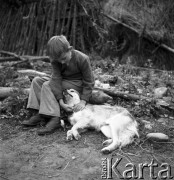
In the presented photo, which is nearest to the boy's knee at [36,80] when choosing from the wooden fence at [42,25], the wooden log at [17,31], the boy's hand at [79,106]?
the boy's hand at [79,106]

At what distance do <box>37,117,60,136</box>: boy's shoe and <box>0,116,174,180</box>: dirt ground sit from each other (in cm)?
6

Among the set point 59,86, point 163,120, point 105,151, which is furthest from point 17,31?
point 105,151

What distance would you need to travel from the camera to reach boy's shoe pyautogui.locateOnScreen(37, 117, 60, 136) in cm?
351

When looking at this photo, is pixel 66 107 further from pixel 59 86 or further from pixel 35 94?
pixel 35 94

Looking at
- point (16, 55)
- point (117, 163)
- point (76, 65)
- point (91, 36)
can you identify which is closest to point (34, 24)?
point (16, 55)

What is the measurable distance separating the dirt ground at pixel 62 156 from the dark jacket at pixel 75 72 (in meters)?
0.60

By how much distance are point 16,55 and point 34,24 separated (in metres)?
1.27

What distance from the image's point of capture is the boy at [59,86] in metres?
3.62

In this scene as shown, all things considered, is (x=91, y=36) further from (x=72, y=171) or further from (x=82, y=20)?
Answer: (x=72, y=171)

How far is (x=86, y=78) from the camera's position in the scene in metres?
Answer: 3.89

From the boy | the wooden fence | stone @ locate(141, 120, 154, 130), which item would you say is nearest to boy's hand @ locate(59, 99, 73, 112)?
the boy

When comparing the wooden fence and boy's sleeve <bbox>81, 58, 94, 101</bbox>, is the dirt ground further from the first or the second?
the wooden fence

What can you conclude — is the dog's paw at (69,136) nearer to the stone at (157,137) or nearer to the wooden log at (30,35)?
the stone at (157,137)

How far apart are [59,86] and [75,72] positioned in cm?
34
